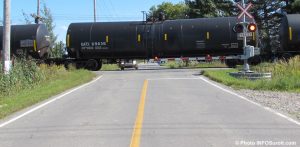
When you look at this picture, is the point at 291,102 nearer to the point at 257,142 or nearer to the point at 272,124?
the point at 272,124

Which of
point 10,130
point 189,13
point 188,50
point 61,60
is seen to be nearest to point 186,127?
point 10,130

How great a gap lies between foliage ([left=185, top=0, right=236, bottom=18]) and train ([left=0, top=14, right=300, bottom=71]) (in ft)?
96.0

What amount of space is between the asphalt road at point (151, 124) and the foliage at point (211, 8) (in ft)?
165

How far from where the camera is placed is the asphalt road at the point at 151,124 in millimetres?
9430

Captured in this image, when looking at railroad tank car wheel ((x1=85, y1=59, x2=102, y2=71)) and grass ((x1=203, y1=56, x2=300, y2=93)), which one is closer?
grass ((x1=203, y1=56, x2=300, y2=93))

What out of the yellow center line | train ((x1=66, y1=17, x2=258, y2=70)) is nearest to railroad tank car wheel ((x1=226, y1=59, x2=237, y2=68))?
train ((x1=66, y1=17, x2=258, y2=70))

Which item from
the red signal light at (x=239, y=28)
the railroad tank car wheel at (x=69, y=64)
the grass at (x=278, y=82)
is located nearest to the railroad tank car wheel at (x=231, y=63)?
the railroad tank car wheel at (x=69, y=64)

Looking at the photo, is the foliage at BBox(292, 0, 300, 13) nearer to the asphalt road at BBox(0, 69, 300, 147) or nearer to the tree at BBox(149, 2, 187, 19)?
the asphalt road at BBox(0, 69, 300, 147)

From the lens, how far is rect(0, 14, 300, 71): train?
3712 cm

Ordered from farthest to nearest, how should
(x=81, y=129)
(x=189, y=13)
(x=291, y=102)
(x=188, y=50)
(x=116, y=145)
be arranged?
(x=189, y=13) < (x=188, y=50) < (x=291, y=102) < (x=81, y=129) < (x=116, y=145)

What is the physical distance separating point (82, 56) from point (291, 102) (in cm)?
2539

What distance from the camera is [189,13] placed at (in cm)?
6875

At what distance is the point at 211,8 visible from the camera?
6694 centimetres

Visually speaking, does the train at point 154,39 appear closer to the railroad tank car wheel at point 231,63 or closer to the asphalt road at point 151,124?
the railroad tank car wheel at point 231,63
